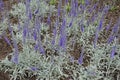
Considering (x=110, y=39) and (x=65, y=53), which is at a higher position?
(x=110, y=39)

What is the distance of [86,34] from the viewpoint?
13.8 ft

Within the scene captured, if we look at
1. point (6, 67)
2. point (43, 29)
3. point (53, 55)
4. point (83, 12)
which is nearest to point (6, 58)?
point (6, 67)

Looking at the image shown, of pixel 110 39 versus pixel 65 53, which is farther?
pixel 110 39

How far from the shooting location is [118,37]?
4.04 meters

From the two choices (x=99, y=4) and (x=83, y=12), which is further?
(x=99, y=4)

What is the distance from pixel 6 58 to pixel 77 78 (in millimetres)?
961

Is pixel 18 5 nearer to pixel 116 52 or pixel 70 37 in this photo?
pixel 70 37

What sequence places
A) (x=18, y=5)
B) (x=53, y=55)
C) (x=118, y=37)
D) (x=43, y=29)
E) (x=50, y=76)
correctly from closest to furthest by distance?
(x=50, y=76) < (x=53, y=55) < (x=118, y=37) < (x=43, y=29) < (x=18, y=5)

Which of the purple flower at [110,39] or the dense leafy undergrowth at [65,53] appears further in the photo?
the purple flower at [110,39]

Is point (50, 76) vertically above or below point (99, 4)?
below

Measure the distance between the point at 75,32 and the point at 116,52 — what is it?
26.7 inches

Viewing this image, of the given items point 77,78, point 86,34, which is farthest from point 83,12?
point 77,78

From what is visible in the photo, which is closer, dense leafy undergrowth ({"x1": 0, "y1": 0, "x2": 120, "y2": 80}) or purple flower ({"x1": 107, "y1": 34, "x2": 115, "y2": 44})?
dense leafy undergrowth ({"x1": 0, "y1": 0, "x2": 120, "y2": 80})

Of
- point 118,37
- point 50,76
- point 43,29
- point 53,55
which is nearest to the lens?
point 50,76
